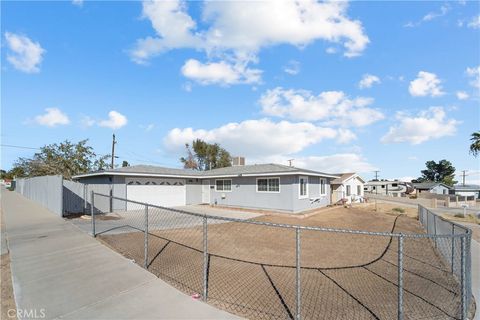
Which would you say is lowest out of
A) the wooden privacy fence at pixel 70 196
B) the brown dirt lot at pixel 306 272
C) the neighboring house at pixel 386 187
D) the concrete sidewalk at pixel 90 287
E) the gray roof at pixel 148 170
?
the neighboring house at pixel 386 187

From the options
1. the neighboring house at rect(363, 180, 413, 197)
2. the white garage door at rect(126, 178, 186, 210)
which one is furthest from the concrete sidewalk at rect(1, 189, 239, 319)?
the neighboring house at rect(363, 180, 413, 197)

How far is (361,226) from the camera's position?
15.7 metres

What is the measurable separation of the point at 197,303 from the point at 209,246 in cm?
451

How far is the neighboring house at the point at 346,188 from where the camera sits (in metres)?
29.3

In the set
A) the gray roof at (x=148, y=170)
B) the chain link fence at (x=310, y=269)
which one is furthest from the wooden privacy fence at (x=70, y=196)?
the chain link fence at (x=310, y=269)

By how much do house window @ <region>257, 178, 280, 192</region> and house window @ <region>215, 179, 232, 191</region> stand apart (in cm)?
284

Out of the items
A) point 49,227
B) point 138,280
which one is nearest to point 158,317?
point 138,280

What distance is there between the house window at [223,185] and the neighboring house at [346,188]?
39.0 feet

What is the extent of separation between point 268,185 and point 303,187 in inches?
92.1

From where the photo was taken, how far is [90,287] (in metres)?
5.32

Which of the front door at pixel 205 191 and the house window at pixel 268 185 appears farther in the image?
the front door at pixel 205 191

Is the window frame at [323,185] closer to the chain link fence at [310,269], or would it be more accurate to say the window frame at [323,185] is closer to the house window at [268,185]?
the house window at [268,185]

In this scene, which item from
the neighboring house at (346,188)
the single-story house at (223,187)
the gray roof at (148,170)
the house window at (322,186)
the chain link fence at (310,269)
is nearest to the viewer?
the chain link fence at (310,269)

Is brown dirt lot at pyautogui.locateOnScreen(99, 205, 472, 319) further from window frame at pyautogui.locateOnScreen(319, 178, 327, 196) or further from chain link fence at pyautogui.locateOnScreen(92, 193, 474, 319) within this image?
window frame at pyautogui.locateOnScreen(319, 178, 327, 196)
